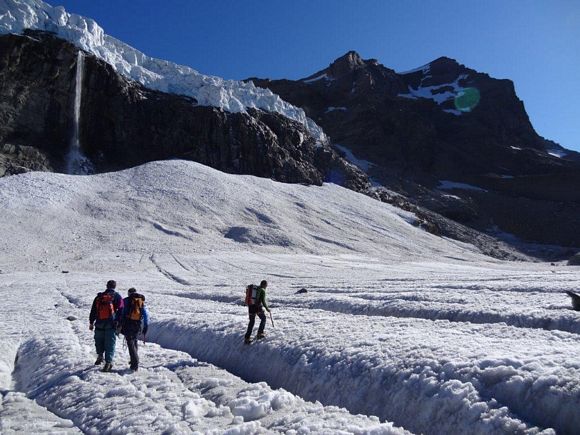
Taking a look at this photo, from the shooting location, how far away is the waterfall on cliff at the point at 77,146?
88.6m

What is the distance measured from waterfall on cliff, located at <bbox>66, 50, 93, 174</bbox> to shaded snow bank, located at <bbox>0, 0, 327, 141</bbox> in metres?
6.48

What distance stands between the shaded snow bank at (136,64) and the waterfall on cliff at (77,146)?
21.3ft

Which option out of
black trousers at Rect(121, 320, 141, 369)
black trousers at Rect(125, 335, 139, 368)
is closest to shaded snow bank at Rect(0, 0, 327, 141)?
black trousers at Rect(121, 320, 141, 369)

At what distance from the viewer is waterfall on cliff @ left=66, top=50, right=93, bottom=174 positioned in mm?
88562

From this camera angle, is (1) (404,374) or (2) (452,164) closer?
(1) (404,374)

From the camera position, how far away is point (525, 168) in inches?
6826

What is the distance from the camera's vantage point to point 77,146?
9306 centimetres

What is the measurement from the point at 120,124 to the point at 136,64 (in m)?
23.4

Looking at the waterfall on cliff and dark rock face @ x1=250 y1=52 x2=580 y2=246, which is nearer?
the waterfall on cliff

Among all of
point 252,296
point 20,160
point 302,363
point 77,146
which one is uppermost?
point 77,146

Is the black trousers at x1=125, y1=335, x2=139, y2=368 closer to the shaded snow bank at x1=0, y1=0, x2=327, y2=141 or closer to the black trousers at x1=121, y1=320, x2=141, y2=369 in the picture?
the black trousers at x1=121, y1=320, x2=141, y2=369

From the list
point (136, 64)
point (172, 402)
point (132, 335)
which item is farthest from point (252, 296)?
point (136, 64)

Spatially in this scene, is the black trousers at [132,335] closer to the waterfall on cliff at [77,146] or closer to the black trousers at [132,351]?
the black trousers at [132,351]

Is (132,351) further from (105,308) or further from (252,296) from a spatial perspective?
(252,296)
